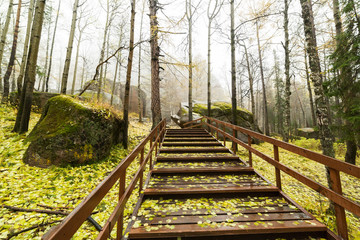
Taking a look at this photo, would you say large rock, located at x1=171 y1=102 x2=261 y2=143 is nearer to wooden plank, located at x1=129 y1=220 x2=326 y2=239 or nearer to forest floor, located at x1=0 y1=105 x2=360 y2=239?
forest floor, located at x1=0 y1=105 x2=360 y2=239

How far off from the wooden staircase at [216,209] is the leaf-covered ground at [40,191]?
3.88 ft

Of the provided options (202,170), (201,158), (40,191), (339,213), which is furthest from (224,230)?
(40,191)

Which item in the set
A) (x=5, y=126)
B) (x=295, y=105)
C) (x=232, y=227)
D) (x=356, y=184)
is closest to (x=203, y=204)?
(x=232, y=227)

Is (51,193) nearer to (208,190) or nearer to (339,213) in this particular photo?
(208,190)

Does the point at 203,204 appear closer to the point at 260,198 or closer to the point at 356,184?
the point at 260,198

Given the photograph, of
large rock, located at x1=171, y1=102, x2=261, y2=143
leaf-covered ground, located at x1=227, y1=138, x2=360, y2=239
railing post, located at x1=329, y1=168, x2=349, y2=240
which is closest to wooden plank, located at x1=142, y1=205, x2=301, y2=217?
railing post, located at x1=329, y1=168, x2=349, y2=240

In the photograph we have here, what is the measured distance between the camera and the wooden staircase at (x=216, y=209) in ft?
6.68

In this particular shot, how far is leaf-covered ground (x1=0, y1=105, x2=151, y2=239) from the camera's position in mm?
2748

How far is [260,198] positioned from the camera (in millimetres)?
2881

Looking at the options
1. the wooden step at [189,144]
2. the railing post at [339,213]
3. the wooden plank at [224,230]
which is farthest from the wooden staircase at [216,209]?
the wooden step at [189,144]

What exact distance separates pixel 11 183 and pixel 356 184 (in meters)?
11.2

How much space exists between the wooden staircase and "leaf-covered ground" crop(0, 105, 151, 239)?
3.88ft

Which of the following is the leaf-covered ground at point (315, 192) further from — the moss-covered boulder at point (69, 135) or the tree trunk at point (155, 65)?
the moss-covered boulder at point (69, 135)

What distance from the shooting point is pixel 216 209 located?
251 cm
